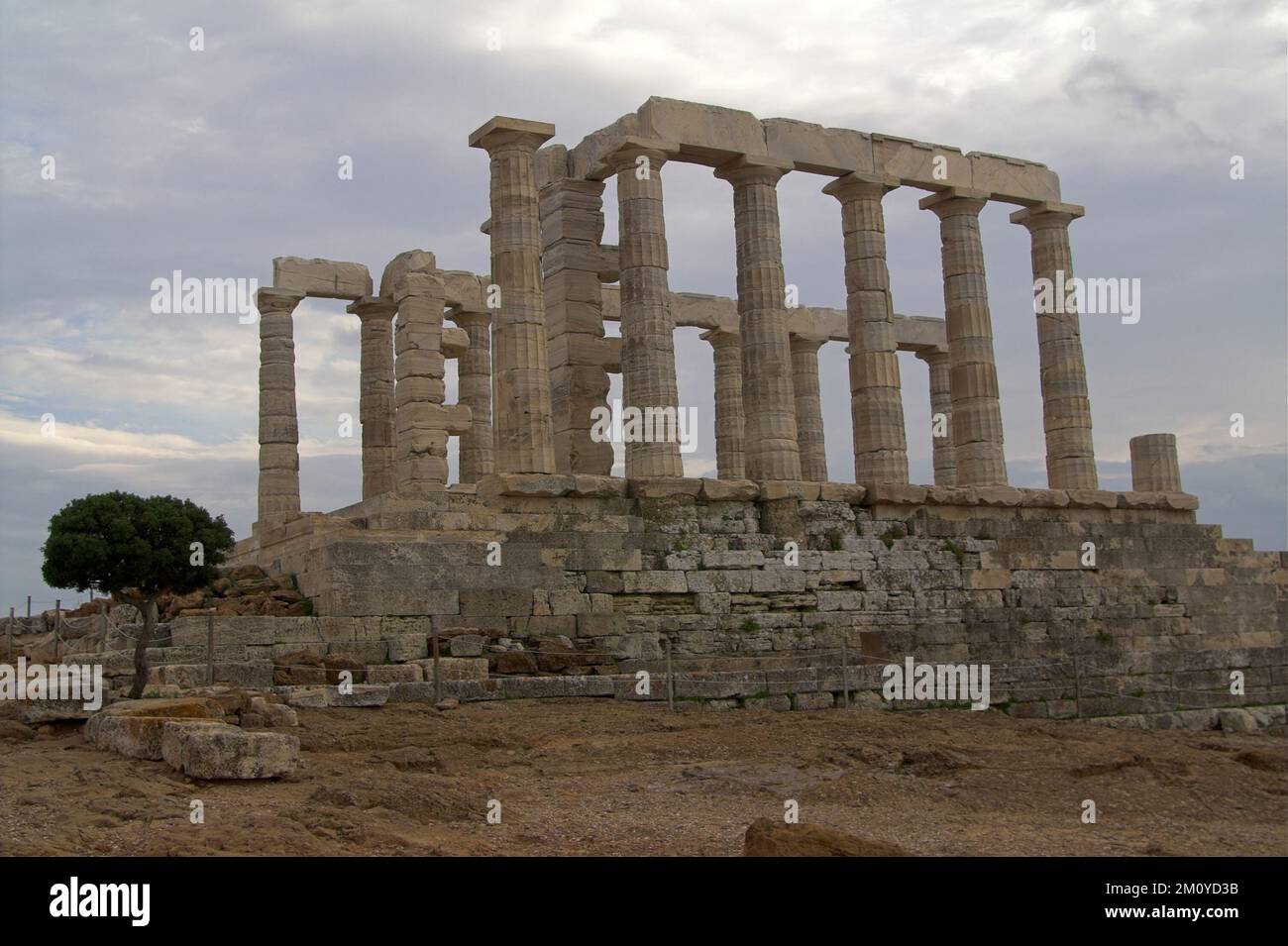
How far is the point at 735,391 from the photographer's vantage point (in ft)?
121

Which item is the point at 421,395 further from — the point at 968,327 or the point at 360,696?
the point at 968,327

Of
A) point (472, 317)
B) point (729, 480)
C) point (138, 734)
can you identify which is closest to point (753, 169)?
point (729, 480)

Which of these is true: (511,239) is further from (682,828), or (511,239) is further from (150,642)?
(682,828)

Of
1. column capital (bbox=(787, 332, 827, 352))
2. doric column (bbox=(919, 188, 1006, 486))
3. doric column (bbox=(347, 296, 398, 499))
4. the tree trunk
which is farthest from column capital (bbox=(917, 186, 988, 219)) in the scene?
the tree trunk

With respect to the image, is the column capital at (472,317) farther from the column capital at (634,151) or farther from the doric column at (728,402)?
the column capital at (634,151)

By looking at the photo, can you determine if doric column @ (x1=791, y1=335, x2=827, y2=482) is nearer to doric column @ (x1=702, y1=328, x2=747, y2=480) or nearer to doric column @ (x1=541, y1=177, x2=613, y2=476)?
doric column @ (x1=702, y1=328, x2=747, y2=480)

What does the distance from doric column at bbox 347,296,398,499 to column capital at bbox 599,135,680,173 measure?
7.64 meters

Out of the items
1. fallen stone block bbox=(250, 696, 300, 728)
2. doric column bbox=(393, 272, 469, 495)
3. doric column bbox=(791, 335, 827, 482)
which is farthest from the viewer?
doric column bbox=(791, 335, 827, 482)

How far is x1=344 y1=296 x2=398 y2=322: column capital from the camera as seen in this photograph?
3138cm

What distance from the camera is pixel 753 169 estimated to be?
1094 inches

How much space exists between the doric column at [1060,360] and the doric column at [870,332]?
16.0 feet

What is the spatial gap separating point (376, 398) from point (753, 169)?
35.6 ft

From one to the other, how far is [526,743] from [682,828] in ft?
13.7
